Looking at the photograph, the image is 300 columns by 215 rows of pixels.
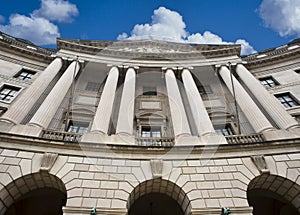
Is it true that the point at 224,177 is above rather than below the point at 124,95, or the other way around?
below

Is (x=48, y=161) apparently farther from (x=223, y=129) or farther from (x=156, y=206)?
(x=223, y=129)

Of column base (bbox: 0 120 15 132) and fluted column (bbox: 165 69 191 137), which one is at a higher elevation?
fluted column (bbox: 165 69 191 137)

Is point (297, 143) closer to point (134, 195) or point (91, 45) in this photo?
point (134, 195)

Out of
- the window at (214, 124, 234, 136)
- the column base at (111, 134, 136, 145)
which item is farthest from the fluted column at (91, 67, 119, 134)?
the window at (214, 124, 234, 136)

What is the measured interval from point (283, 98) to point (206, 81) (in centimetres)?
776

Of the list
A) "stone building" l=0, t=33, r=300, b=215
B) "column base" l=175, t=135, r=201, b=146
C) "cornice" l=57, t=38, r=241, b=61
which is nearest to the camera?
"stone building" l=0, t=33, r=300, b=215

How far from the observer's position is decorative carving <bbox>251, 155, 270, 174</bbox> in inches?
485

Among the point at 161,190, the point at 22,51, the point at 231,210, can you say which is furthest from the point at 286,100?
the point at 22,51

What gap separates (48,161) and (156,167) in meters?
5.57

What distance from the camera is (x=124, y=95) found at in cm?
1948

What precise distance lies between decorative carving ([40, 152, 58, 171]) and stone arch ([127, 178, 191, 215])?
14.3 feet

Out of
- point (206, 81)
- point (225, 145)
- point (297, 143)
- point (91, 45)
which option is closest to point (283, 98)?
point (206, 81)

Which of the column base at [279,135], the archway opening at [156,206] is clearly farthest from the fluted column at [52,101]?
the column base at [279,135]

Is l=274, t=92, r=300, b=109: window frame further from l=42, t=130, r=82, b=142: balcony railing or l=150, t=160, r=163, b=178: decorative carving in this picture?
l=42, t=130, r=82, b=142: balcony railing
